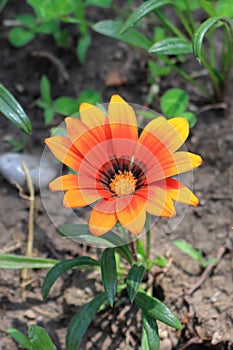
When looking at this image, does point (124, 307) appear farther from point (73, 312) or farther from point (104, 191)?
point (104, 191)

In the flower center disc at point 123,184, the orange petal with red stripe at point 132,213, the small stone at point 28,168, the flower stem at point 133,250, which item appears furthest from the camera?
the small stone at point 28,168

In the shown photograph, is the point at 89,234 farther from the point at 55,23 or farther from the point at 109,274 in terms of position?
the point at 55,23

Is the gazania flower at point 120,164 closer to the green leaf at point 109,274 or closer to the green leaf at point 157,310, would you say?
the green leaf at point 109,274

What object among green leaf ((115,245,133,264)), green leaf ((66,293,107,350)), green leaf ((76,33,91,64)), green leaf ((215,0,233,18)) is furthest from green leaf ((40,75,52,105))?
green leaf ((66,293,107,350))

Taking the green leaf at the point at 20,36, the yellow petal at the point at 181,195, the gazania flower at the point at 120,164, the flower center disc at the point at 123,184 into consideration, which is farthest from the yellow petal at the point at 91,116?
the green leaf at the point at 20,36

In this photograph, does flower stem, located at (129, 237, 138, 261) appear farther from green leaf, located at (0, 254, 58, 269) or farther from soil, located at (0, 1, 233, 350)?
green leaf, located at (0, 254, 58, 269)

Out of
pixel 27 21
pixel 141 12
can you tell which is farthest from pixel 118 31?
pixel 27 21
